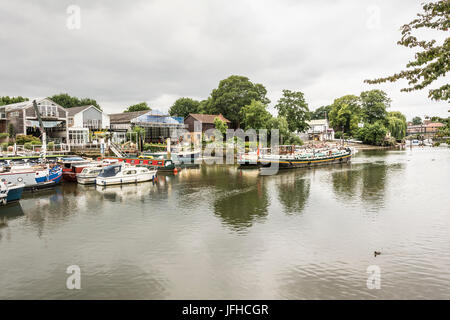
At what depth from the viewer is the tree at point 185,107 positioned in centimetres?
9269

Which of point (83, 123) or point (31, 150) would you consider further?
point (83, 123)

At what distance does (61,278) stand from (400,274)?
41.1 feet

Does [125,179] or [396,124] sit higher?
[396,124]

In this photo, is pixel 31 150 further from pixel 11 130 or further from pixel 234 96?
pixel 234 96

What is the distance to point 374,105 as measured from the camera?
321 feet

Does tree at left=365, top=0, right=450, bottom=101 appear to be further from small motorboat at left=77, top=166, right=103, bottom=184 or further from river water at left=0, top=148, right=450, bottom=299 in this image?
small motorboat at left=77, top=166, right=103, bottom=184

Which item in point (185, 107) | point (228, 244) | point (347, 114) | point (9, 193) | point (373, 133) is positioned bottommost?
point (228, 244)

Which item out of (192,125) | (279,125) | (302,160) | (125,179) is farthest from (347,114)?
(125,179)

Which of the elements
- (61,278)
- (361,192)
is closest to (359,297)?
(61,278)

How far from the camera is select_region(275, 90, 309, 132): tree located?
7519cm

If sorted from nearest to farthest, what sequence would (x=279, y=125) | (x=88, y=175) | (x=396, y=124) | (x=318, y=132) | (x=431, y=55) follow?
(x=431, y=55) < (x=88, y=175) < (x=279, y=125) < (x=396, y=124) < (x=318, y=132)

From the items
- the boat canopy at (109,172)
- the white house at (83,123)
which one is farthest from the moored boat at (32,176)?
the white house at (83,123)

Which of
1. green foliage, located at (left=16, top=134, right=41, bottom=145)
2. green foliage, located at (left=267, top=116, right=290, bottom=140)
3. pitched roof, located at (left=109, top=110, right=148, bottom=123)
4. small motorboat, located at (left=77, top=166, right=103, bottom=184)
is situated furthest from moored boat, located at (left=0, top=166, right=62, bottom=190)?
green foliage, located at (left=267, top=116, right=290, bottom=140)

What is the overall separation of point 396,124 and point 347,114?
16766mm
